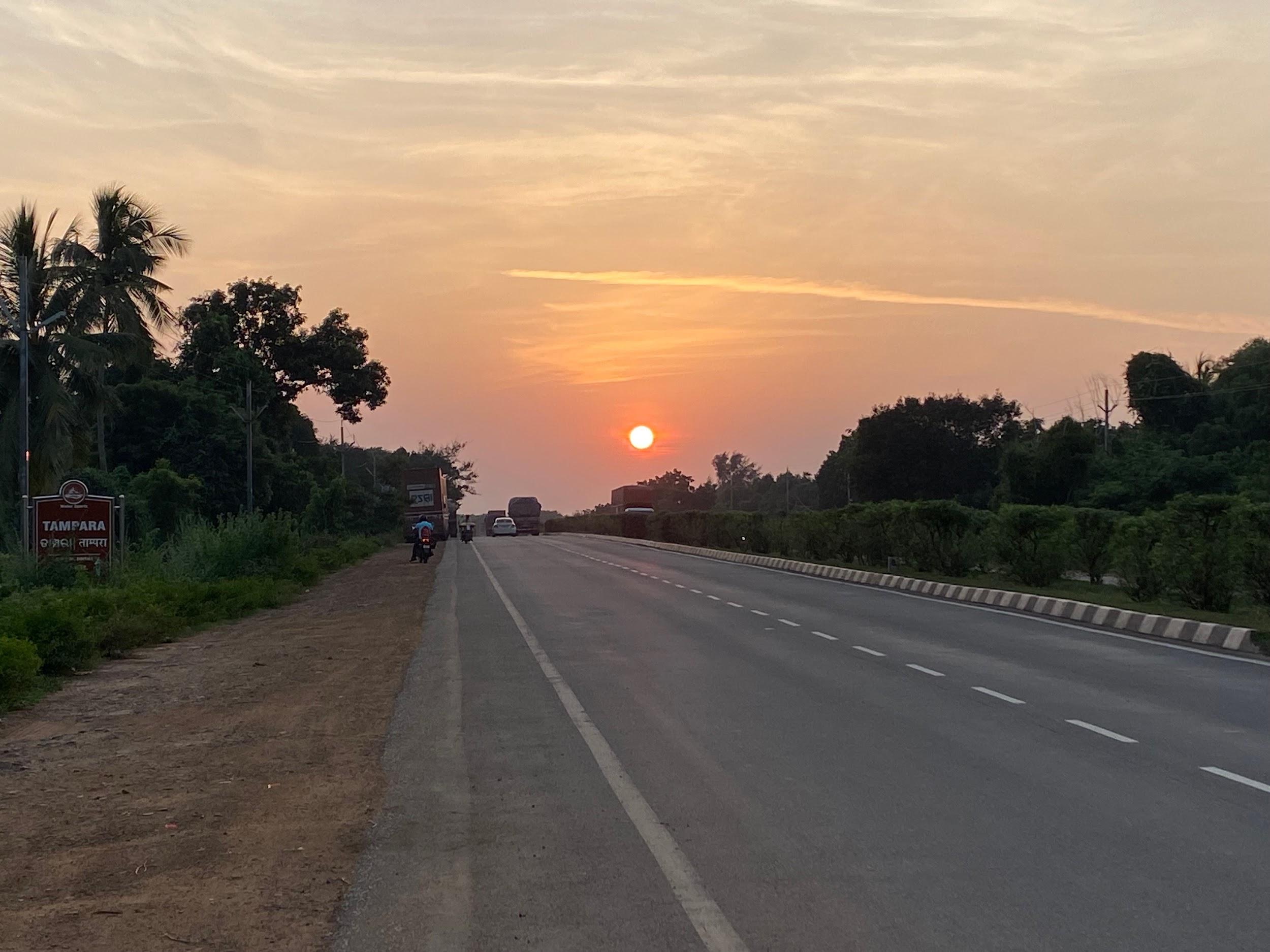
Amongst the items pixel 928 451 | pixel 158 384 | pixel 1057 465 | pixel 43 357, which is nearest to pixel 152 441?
pixel 158 384

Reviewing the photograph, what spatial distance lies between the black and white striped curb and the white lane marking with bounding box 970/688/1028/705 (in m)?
5.61

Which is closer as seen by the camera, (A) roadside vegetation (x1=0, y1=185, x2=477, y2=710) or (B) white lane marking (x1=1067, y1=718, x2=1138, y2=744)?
(B) white lane marking (x1=1067, y1=718, x2=1138, y2=744)

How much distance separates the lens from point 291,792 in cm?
846

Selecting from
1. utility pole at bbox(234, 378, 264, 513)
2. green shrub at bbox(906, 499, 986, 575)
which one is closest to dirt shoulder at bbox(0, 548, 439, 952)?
green shrub at bbox(906, 499, 986, 575)

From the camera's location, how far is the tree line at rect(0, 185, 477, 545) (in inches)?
1246

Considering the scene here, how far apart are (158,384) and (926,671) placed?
4218cm

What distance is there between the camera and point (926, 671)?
1414cm

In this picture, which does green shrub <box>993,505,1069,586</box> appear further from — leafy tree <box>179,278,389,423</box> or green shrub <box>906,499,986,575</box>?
leafy tree <box>179,278,389,423</box>

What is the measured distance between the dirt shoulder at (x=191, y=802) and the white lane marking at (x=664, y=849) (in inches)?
63.9

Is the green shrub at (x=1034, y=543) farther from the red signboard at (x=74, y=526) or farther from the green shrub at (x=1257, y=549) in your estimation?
the red signboard at (x=74, y=526)

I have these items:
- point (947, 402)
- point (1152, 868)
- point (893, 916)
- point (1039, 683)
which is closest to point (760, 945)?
point (893, 916)

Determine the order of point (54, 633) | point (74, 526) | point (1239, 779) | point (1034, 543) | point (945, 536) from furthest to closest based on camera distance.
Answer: point (945, 536)
point (1034, 543)
point (74, 526)
point (54, 633)
point (1239, 779)

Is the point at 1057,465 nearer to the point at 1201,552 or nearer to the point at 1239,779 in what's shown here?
the point at 1201,552

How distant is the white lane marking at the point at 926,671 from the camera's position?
13.7 meters
